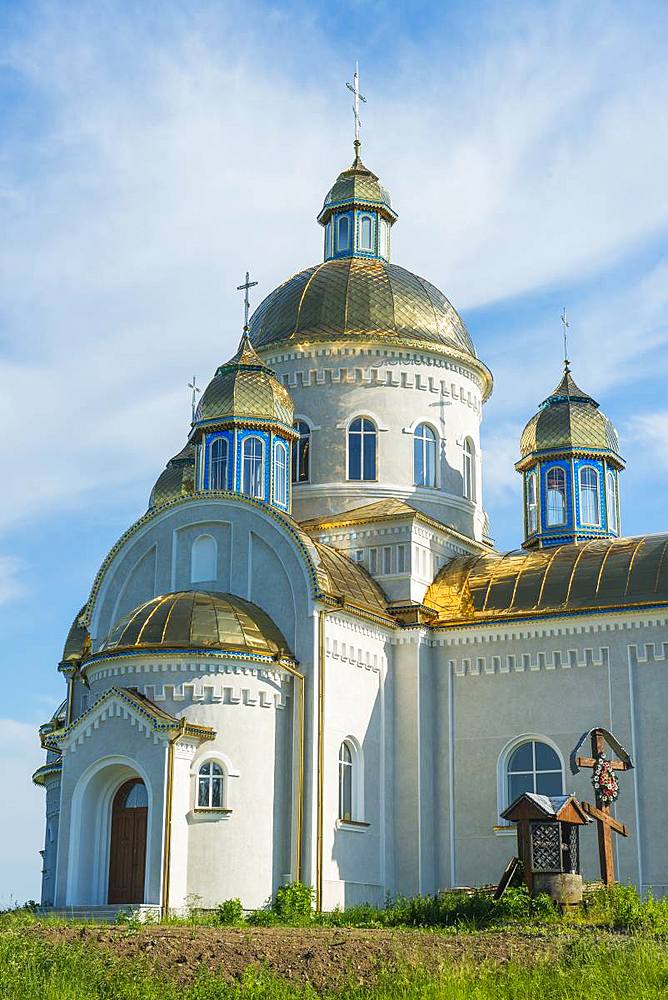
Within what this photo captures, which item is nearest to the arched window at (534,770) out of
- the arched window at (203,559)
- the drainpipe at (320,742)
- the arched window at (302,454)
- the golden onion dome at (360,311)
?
the drainpipe at (320,742)

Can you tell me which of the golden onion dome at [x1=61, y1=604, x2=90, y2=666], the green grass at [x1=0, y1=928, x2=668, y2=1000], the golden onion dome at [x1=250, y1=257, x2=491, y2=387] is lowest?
the green grass at [x1=0, y1=928, x2=668, y2=1000]

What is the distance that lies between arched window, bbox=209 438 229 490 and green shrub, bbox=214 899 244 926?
23.2ft

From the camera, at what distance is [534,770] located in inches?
838

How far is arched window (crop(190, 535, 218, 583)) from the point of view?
21844 mm

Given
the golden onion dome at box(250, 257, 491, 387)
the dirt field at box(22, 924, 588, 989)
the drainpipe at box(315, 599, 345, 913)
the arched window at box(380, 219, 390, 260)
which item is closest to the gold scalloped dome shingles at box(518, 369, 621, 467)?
the golden onion dome at box(250, 257, 491, 387)

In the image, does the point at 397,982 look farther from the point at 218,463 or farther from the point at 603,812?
the point at 218,463

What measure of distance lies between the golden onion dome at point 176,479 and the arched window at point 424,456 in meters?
4.95

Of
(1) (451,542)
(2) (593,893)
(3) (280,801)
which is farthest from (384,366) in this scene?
(2) (593,893)

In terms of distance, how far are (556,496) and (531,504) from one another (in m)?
0.54

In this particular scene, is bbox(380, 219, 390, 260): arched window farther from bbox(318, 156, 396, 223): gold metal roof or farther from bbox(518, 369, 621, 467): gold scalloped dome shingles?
Answer: bbox(518, 369, 621, 467): gold scalloped dome shingles

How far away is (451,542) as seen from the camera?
23.6 m

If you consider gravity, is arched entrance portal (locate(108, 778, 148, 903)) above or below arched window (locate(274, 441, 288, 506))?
below

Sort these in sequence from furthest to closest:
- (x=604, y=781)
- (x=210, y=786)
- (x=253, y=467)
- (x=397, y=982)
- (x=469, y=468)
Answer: (x=469, y=468) < (x=253, y=467) < (x=210, y=786) < (x=604, y=781) < (x=397, y=982)

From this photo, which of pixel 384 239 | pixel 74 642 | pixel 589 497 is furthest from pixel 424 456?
pixel 74 642
